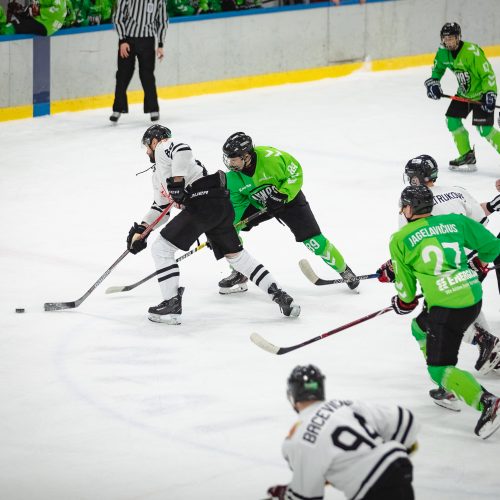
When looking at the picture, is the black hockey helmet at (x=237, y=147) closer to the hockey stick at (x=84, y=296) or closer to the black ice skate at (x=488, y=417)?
the hockey stick at (x=84, y=296)

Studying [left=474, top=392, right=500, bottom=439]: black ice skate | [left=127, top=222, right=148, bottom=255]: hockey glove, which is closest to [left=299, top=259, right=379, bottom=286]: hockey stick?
[left=127, top=222, right=148, bottom=255]: hockey glove

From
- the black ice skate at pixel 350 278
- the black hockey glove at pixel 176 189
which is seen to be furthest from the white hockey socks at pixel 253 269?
the black ice skate at pixel 350 278

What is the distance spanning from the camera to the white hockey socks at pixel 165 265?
5926 millimetres

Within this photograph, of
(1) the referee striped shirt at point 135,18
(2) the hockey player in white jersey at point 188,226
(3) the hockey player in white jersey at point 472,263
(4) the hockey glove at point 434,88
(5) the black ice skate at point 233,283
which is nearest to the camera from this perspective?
(3) the hockey player in white jersey at point 472,263

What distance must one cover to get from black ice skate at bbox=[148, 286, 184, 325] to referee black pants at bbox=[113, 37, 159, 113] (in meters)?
4.73

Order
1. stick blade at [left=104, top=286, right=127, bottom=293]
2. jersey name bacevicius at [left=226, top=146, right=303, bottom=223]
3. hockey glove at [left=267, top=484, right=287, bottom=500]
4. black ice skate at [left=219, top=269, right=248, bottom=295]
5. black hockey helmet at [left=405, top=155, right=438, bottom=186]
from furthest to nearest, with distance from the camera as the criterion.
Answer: black ice skate at [left=219, top=269, right=248, bottom=295] → stick blade at [left=104, top=286, right=127, bottom=293] → jersey name bacevicius at [left=226, top=146, right=303, bottom=223] → black hockey helmet at [left=405, top=155, right=438, bottom=186] → hockey glove at [left=267, top=484, right=287, bottom=500]

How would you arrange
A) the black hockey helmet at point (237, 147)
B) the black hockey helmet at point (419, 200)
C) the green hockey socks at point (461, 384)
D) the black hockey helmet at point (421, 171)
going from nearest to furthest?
the green hockey socks at point (461, 384) < the black hockey helmet at point (419, 200) < the black hockey helmet at point (421, 171) < the black hockey helmet at point (237, 147)

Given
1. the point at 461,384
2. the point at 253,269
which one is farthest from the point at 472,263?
the point at 253,269

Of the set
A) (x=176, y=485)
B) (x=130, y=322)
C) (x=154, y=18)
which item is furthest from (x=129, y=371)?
(x=154, y=18)

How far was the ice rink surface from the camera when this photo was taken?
14.3 ft

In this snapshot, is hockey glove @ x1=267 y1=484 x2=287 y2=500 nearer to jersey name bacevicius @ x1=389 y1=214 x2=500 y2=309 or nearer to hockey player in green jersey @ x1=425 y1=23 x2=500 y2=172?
jersey name bacevicius @ x1=389 y1=214 x2=500 y2=309

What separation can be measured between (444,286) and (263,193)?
188 centimetres

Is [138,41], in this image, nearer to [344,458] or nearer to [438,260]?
[438,260]

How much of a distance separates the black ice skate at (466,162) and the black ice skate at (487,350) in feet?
13.8
